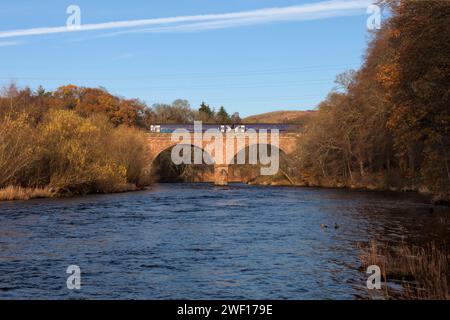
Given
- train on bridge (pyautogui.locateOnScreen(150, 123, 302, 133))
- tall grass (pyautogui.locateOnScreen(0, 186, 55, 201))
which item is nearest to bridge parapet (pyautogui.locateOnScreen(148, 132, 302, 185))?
train on bridge (pyautogui.locateOnScreen(150, 123, 302, 133))

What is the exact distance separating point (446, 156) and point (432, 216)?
2999mm

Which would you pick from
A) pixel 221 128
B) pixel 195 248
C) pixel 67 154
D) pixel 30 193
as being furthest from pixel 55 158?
pixel 221 128

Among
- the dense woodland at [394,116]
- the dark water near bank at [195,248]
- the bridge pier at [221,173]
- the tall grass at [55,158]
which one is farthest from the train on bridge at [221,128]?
the dark water near bank at [195,248]

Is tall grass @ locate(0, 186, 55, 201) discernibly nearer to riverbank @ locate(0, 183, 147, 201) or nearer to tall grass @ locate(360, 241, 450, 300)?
riverbank @ locate(0, 183, 147, 201)

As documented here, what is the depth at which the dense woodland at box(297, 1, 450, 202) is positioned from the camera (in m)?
17.6

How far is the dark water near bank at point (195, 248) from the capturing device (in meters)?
12.5

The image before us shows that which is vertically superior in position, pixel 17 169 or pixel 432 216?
pixel 17 169

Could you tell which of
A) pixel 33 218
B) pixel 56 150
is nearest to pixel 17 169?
pixel 56 150

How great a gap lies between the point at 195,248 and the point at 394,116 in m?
8.33

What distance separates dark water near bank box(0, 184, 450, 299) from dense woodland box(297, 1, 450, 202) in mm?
3741

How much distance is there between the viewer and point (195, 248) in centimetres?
1788

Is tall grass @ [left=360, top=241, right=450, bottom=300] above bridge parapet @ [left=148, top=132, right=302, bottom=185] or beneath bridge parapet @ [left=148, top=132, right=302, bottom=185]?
beneath
